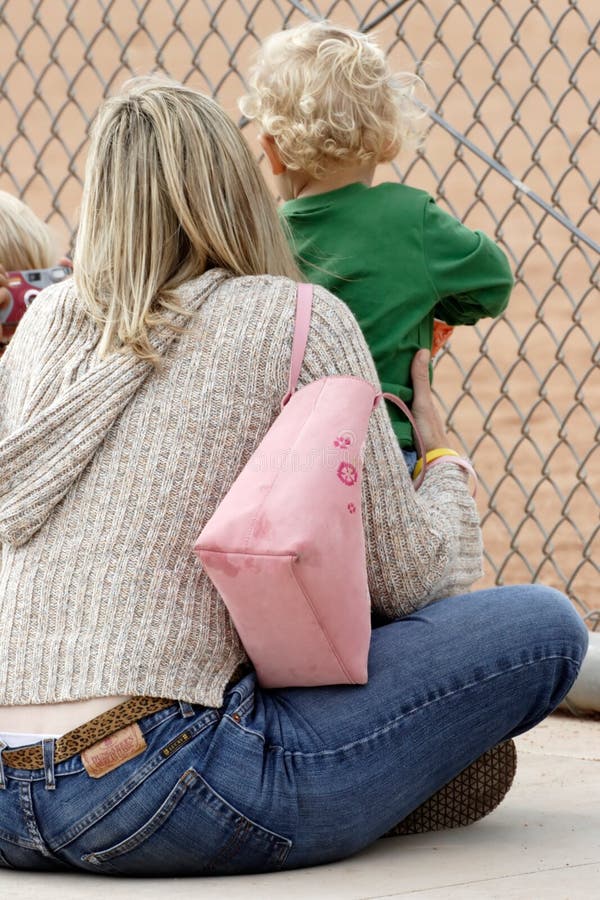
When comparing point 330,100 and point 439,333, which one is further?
point 439,333

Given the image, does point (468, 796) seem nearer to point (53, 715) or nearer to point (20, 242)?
point (53, 715)

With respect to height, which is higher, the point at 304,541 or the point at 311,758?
the point at 304,541

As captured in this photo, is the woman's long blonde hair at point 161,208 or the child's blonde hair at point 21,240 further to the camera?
the child's blonde hair at point 21,240

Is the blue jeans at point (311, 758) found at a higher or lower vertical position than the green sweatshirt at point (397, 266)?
lower

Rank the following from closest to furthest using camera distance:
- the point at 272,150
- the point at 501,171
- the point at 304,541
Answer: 1. the point at 304,541
2. the point at 272,150
3. the point at 501,171

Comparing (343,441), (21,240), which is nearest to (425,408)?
(343,441)

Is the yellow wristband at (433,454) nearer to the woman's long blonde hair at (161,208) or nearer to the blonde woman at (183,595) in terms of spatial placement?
the blonde woman at (183,595)

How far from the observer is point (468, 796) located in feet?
6.26

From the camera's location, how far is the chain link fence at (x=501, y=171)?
11.7 ft

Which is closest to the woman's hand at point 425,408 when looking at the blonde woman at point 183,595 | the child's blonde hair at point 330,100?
the blonde woman at point 183,595

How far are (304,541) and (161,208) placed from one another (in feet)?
1.70

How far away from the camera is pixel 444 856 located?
174cm

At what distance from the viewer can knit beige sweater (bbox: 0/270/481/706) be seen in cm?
155

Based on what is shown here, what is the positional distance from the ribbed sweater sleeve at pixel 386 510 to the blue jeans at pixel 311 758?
0.05 m
